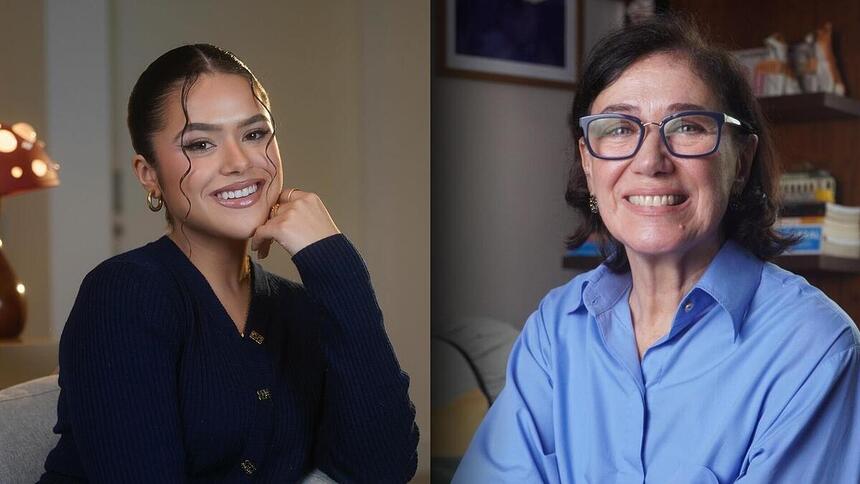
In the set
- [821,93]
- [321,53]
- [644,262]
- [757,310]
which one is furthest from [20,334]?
[821,93]

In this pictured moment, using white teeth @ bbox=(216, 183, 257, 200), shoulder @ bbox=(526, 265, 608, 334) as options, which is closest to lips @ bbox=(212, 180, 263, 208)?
white teeth @ bbox=(216, 183, 257, 200)

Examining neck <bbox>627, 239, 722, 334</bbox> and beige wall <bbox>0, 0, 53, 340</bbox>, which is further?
beige wall <bbox>0, 0, 53, 340</bbox>

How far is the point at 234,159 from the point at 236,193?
0.05 m

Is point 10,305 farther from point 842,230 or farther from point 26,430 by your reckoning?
point 842,230

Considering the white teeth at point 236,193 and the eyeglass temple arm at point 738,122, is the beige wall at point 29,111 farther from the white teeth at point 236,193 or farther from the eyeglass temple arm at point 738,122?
the eyeglass temple arm at point 738,122

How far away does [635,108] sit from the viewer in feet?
Answer: 3.57

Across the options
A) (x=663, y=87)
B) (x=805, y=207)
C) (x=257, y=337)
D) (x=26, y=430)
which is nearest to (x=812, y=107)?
(x=805, y=207)

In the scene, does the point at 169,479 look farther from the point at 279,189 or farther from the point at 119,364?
the point at 279,189

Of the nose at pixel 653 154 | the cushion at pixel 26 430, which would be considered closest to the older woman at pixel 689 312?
the nose at pixel 653 154

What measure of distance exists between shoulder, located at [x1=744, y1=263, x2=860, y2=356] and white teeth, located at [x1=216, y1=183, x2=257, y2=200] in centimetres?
65

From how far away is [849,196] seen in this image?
1180 mm

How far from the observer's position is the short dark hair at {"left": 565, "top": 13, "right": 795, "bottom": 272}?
42.6 inches

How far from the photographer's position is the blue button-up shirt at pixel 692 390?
1.00 m

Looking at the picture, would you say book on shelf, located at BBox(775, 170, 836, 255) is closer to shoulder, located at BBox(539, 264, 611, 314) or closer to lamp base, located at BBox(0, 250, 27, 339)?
shoulder, located at BBox(539, 264, 611, 314)
